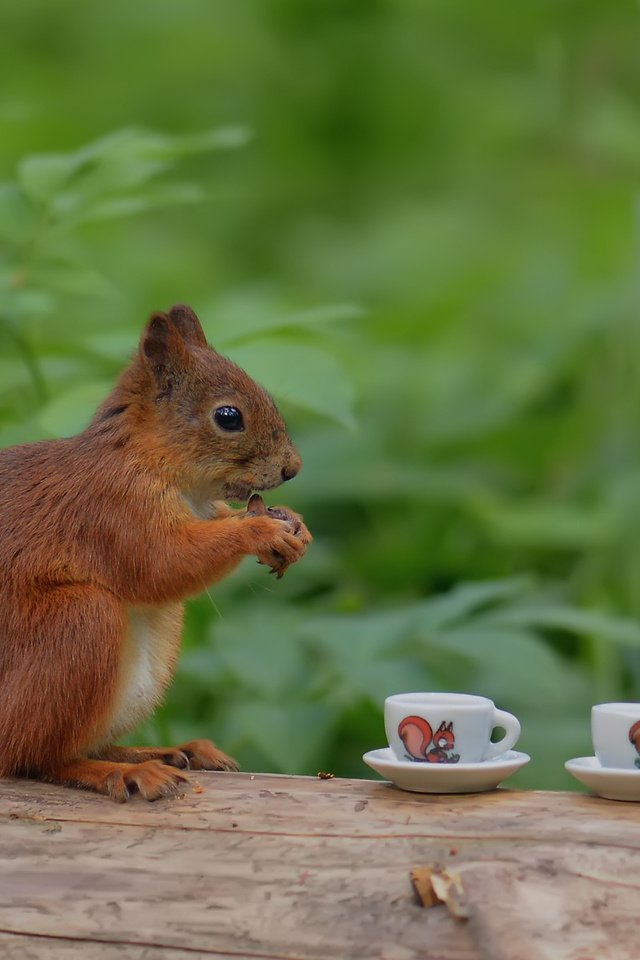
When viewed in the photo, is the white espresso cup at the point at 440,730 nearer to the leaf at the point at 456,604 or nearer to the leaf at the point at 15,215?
the leaf at the point at 456,604

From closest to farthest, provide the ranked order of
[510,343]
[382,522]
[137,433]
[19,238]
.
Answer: [137,433], [19,238], [382,522], [510,343]

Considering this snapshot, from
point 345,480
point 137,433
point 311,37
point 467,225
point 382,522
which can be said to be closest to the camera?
point 137,433

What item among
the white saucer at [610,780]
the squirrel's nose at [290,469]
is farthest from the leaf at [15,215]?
the white saucer at [610,780]

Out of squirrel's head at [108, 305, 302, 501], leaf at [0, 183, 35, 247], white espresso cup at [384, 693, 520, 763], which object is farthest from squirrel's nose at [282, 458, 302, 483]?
leaf at [0, 183, 35, 247]

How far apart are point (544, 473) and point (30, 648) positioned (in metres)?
2.60

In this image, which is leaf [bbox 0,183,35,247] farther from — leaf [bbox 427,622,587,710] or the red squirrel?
leaf [bbox 427,622,587,710]

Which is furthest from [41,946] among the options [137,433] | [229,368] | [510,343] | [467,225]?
[467,225]

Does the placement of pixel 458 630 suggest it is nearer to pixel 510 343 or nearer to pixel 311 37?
pixel 510 343

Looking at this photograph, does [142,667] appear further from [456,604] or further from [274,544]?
[456,604]

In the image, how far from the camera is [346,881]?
150cm

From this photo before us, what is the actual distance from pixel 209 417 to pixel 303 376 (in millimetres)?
150

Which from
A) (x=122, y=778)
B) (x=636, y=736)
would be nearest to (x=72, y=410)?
(x=122, y=778)

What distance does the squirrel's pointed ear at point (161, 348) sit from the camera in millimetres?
1981

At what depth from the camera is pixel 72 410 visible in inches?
79.2
